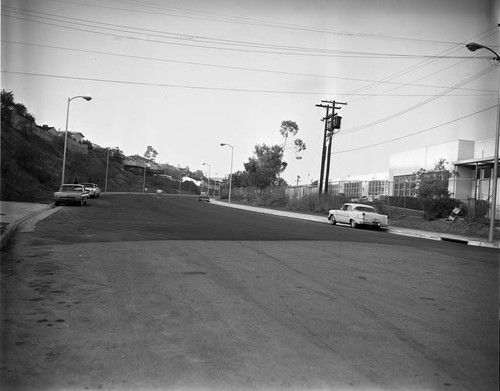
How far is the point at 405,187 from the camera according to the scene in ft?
117

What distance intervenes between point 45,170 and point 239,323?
45191 millimetres

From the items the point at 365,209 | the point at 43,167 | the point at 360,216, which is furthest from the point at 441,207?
the point at 43,167

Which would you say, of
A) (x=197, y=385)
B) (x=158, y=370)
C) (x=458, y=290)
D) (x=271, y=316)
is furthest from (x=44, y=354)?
(x=458, y=290)

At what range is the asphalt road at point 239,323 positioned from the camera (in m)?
3.58

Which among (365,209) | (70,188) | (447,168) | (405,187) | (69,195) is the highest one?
(447,168)

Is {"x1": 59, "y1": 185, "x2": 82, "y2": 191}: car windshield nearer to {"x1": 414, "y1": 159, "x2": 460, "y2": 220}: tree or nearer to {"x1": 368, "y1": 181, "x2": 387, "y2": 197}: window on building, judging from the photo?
{"x1": 414, "y1": 159, "x2": 460, "y2": 220}: tree

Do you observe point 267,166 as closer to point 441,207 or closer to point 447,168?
point 447,168

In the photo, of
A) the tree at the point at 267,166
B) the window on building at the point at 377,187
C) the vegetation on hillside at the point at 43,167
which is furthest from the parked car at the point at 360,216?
the tree at the point at 267,166

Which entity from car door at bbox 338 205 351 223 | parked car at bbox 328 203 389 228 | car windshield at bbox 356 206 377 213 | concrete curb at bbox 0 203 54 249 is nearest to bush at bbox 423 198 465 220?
parked car at bbox 328 203 389 228

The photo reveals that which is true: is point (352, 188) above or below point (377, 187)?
below

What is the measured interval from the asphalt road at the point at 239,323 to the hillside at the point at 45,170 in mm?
9798

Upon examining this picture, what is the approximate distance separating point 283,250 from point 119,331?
710cm

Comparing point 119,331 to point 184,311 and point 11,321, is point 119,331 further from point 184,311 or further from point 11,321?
point 11,321

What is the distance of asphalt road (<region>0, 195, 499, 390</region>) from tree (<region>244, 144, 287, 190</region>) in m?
51.8
